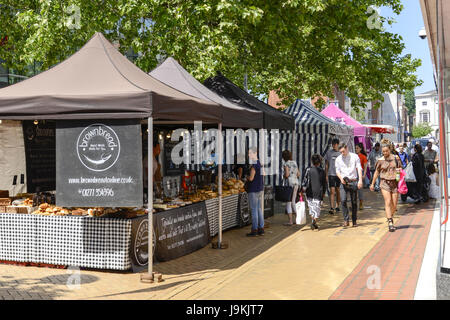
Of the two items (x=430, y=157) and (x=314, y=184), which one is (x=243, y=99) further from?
(x=430, y=157)

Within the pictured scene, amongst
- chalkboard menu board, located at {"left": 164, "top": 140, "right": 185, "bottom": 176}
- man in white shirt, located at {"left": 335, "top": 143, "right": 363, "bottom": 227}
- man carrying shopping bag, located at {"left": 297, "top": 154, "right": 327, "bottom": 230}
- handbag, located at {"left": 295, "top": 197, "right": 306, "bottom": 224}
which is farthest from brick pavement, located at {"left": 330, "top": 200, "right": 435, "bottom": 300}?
chalkboard menu board, located at {"left": 164, "top": 140, "right": 185, "bottom": 176}

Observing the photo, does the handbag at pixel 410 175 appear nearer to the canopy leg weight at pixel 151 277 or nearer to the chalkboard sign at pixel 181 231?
the chalkboard sign at pixel 181 231

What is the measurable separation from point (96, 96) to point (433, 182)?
14.1 m

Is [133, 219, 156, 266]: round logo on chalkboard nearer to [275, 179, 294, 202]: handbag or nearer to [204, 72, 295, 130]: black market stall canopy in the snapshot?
[204, 72, 295, 130]: black market stall canopy

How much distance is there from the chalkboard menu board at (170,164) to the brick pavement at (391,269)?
7.61 metres

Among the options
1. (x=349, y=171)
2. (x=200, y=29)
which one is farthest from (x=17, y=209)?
(x=349, y=171)

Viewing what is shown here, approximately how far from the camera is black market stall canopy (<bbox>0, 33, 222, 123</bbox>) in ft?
23.9

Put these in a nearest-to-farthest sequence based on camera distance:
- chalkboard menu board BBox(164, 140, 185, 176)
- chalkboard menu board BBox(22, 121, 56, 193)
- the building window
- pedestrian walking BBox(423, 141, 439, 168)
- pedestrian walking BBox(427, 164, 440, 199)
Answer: chalkboard menu board BBox(22, 121, 56, 193) → chalkboard menu board BBox(164, 140, 185, 176) → pedestrian walking BBox(427, 164, 440, 199) → pedestrian walking BBox(423, 141, 439, 168) → the building window

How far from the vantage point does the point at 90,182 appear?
7566 millimetres

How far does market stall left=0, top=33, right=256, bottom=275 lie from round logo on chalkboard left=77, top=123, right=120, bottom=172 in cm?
A: 1

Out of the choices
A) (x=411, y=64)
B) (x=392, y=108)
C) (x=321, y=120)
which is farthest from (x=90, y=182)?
(x=392, y=108)

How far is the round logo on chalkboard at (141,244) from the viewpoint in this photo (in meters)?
8.21

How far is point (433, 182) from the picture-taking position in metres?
18.2

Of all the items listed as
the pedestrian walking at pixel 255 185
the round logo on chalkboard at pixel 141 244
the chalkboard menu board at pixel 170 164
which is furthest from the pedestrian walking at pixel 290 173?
the chalkboard menu board at pixel 170 164
